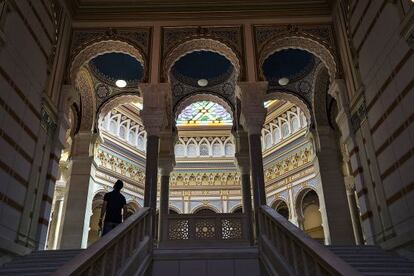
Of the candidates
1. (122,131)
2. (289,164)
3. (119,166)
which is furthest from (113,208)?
(289,164)

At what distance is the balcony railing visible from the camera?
7.15 metres

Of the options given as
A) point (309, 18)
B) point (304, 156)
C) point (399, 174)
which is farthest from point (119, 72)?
point (304, 156)

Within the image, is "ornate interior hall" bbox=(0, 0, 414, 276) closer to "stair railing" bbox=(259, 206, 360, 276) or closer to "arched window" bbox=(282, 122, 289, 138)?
"stair railing" bbox=(259, 206, 360, 276)

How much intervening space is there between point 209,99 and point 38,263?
6.46m

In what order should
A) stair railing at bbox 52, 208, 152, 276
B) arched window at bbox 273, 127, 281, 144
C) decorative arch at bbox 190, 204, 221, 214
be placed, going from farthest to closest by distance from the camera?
1. decorative arch at bbox 190, 204, 221, 214
2. arched window at bbox 273, 127, 281, 144
3. stair railing at bbox 52, 208, 152, 276

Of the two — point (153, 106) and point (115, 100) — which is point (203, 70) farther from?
point (153, 106)

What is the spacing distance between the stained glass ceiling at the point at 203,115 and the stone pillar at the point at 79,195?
9.16 metres

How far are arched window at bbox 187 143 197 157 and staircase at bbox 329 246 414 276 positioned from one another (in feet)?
44.4

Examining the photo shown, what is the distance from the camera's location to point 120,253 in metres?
4.30

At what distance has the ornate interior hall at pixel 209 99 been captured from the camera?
5238mm

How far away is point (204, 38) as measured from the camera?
8359mm

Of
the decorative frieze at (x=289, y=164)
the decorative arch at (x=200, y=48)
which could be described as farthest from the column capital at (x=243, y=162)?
the decorative frieze at (x=289, y=164)

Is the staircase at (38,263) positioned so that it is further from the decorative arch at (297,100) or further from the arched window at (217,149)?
the arched window at (217,149)

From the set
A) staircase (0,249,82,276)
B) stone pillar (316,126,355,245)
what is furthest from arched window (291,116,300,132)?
staircase (0,249,82,276)
